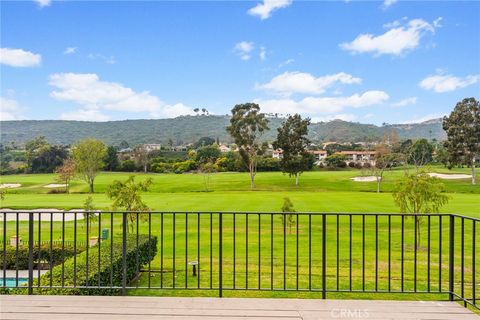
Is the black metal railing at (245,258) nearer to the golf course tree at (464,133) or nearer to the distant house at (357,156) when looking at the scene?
the golf course tree at (464,133)

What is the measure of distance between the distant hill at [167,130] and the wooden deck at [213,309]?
83872 mm

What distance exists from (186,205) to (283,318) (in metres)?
20.9

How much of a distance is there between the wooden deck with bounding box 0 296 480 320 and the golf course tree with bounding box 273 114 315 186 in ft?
128

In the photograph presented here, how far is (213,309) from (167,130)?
99647mm

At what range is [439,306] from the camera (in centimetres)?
346

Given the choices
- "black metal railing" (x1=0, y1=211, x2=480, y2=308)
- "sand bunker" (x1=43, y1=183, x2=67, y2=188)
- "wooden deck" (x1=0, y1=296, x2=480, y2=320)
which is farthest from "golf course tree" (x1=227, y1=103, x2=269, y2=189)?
"wooden deck" (x1=0, y1=296, x2=480, y2=320)

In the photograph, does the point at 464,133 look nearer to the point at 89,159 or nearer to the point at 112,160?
the point at 89,159

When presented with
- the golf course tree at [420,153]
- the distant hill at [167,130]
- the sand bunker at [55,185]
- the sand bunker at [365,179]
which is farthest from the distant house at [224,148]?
the golf course tree at [420,153]

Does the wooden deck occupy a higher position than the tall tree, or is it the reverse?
the tall tree

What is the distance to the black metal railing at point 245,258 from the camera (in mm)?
3857

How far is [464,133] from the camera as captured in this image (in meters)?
42.4

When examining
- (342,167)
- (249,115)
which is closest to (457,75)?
(342,167)

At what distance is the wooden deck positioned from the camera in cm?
320

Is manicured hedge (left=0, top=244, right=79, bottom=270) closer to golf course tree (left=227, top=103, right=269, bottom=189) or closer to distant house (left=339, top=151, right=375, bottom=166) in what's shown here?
golf course tree (left=227, top=103, right=269, bottom=189)
